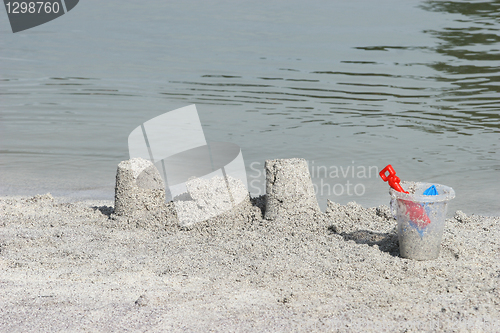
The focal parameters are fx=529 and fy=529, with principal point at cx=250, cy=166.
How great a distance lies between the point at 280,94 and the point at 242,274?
25.9 feet

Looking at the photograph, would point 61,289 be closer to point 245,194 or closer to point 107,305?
point 107,305

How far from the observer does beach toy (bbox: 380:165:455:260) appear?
3738mm

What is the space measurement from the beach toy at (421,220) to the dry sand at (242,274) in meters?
0.11

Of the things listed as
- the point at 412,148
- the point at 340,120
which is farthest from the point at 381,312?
the point at 340,120

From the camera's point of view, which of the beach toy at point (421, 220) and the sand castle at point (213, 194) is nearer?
the beach toy at point (421, 220)

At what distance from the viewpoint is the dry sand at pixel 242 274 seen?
303cm

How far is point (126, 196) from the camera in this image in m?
4.84

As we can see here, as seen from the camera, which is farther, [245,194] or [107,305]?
[245,194]

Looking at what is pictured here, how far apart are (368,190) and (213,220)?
8.16 feet

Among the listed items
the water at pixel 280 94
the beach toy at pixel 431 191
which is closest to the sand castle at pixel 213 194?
the beach toy at pixel 431 191

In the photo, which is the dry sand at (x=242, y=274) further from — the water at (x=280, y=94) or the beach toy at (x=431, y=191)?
the water at (x=280, y=94)

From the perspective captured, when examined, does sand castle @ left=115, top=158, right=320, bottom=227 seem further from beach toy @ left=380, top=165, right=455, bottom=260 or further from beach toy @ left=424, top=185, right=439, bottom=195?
beach toy @ left=424, top=185, right=439, bottom=195

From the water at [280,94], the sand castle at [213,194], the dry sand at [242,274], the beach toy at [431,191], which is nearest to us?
the dry sand at [242,274]

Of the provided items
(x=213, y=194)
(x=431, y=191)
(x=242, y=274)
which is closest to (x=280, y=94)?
(x=213, y=194)
